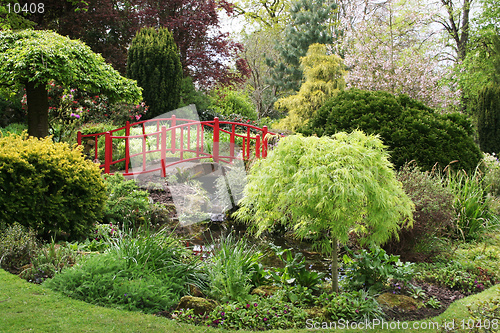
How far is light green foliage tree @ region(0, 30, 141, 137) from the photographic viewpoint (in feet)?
17.8

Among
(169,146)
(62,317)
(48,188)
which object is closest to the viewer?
(62,317)

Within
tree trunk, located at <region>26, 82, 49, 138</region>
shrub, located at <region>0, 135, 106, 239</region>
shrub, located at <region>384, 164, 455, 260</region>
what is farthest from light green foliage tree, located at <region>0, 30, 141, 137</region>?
shrub, located at <region>384, 164, 455, 260</region>

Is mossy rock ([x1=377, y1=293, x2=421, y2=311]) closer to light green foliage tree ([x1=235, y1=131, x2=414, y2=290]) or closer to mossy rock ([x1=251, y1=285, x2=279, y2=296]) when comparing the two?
light green foliage tree ([x1=235, y1=131, x2=414, y2=290])

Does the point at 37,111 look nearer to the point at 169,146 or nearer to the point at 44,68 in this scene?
the point at 44,68

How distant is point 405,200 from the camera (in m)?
3.94

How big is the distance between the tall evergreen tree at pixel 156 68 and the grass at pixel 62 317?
34.0 ft

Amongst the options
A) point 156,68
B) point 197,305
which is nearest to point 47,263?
point 197,305

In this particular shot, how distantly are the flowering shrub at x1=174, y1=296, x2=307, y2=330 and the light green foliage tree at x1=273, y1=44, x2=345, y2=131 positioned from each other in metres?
10.4

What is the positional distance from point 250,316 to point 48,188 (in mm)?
3061

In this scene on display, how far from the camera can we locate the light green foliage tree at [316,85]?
13672 mm

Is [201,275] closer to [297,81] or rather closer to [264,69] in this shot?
[297,81]

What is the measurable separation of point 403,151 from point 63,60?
5.74m

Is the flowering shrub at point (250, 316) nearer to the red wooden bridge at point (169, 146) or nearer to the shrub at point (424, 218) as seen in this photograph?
the shrub at point (424, 218)

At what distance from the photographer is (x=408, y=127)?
23.2 ft
